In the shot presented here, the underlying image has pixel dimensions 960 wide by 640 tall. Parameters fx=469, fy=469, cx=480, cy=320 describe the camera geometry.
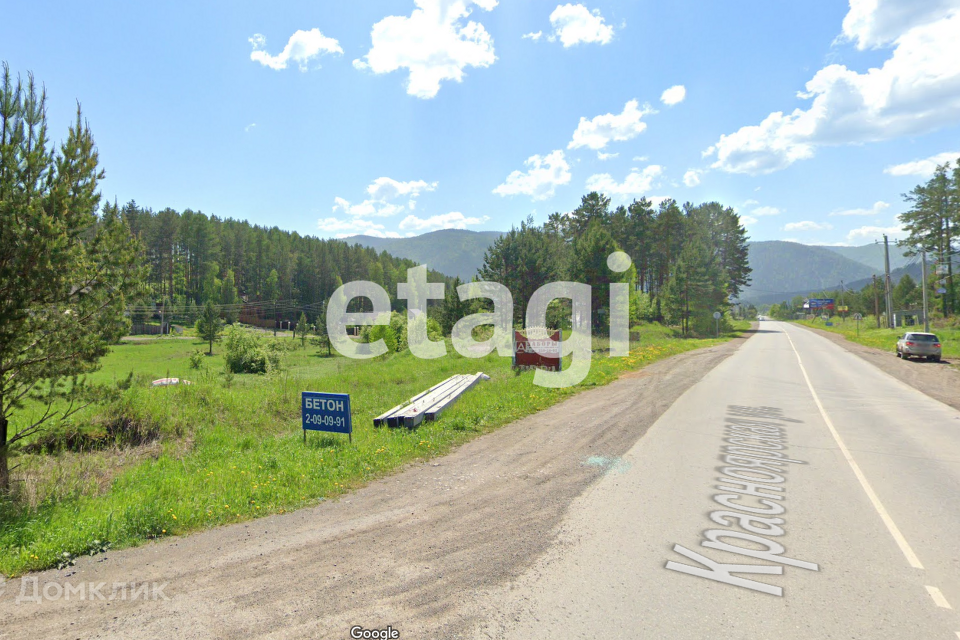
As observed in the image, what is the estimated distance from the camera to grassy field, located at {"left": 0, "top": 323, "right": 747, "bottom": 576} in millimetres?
5914

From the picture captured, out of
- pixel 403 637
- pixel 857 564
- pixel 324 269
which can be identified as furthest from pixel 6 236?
pixel 324 269

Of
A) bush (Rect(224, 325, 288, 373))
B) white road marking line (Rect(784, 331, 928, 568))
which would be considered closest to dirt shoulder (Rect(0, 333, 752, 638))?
white road marking line (Rect(784, 331, 928, 568))

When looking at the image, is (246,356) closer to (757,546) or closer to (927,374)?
(757,546)

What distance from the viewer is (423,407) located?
40.0 feet

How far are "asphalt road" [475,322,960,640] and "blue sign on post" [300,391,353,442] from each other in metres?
5.31

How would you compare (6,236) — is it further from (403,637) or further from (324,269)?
(324,269)

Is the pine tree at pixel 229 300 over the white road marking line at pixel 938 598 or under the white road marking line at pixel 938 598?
over

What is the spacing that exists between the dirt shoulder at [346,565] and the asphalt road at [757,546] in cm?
44

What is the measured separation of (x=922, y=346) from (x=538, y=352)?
22.4m

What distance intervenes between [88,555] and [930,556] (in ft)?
29.9

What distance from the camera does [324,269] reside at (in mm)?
112312

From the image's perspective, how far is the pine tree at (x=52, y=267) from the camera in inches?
260

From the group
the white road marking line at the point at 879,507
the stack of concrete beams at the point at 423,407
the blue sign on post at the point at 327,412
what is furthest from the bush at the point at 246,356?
the white road marking line at the point at 879,507
